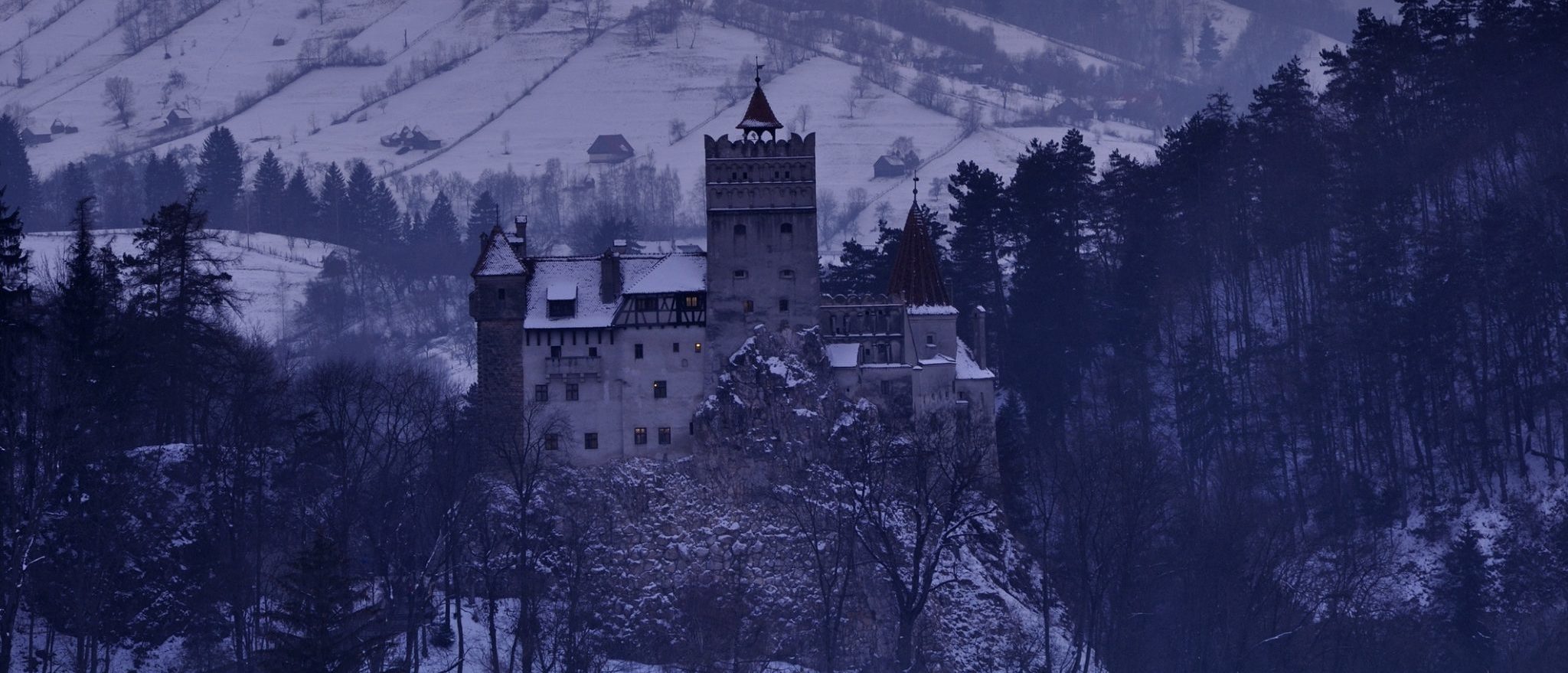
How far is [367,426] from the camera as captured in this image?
77125mm

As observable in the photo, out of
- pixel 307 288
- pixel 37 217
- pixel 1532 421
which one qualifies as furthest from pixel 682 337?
pixel 37 217

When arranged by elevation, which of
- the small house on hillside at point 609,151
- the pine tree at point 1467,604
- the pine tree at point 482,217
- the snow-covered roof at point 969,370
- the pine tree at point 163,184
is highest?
the small house on hillside at point 609,151

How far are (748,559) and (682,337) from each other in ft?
25.8

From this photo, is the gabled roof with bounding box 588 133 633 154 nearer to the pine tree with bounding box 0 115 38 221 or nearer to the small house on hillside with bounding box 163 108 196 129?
the small house on hillside with bounding box 163 108 196 129

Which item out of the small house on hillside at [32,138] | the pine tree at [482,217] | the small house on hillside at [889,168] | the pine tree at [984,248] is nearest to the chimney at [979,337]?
the pine tree at [984,248]

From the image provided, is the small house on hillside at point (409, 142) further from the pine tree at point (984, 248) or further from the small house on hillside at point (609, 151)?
the pine tree at point (984, 248)

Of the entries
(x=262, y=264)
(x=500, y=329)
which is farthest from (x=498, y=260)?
(x=262, y=264)

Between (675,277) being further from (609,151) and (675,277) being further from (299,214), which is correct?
(609,151)

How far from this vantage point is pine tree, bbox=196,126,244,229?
490 feet

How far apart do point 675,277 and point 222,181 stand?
7840cm

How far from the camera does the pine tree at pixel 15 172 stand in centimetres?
14788

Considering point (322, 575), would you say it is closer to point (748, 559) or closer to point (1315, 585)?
point (748, 559)

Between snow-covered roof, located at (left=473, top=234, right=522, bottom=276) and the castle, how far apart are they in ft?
0.23

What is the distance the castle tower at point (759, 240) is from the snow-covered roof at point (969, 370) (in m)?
6.10
